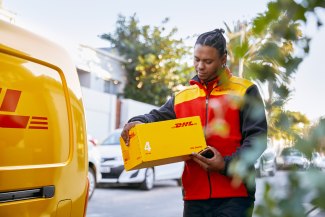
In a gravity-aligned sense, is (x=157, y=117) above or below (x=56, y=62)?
below

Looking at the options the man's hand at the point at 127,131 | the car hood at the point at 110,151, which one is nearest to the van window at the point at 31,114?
the man's hand at the point at 127,131

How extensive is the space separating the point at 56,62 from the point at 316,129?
2434 mm

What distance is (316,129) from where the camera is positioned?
77 centimetres

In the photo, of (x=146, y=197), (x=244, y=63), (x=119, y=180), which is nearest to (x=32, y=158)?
(x=244, y=63)

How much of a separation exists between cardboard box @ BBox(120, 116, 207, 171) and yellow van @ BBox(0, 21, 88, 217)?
0.48 metres

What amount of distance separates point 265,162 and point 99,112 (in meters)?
22.3

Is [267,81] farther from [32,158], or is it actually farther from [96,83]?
[96,83]

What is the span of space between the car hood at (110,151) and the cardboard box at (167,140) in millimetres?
9745

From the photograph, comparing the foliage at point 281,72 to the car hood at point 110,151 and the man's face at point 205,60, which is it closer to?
the man's face at point 205,60

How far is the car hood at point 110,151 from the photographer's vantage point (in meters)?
12.4

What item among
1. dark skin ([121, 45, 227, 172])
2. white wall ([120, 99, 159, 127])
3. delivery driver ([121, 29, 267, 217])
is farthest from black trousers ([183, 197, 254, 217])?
white wall ([120, 99, 159, 127])

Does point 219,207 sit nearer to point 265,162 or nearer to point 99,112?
point 265,162

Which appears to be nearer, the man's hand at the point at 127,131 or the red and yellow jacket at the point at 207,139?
the red and yellow jacket at the point at 207,139

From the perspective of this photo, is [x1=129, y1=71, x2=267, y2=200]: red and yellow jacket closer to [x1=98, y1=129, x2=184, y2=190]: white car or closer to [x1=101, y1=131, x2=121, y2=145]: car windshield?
[x1=98, y1=129, x2=184, y2=190]: white car
